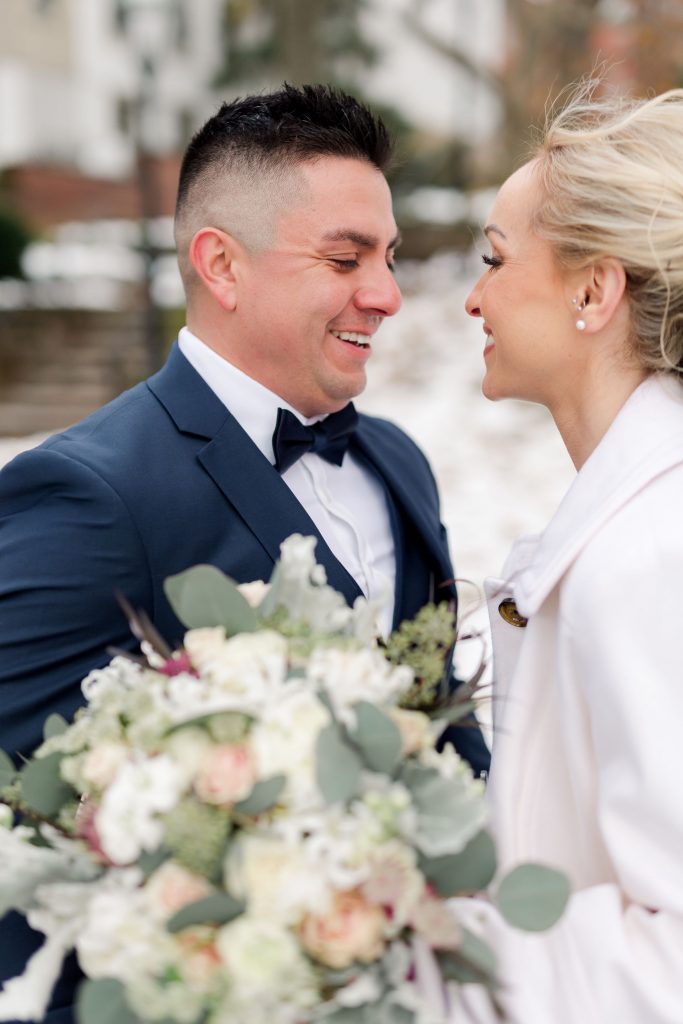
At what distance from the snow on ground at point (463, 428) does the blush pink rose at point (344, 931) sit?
12.0 feet

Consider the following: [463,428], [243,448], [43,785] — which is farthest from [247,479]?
[463,428]

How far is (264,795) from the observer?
1.50 m

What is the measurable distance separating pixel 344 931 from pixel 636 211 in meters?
1.35

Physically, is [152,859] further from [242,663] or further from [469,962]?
[469,962]

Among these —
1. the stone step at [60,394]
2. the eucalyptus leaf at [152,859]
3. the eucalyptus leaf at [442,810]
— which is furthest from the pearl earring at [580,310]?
the stone step at [60,394]

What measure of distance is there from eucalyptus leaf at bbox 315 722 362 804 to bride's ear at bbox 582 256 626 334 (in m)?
1.05

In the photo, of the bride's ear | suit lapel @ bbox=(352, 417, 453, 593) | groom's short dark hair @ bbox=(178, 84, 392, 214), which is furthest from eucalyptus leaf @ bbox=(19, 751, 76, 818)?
groom's short dark hair @ bbox=(178, 84, 392, 214)

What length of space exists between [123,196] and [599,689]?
17.7 metres

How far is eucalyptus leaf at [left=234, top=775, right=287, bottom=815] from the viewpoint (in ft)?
4.92

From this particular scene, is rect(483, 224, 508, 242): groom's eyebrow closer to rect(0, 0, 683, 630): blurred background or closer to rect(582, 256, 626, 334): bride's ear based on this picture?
rect(582, 256, 626, 334): bride's ear

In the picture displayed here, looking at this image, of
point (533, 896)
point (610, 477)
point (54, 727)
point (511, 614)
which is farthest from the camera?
point (511, 614)

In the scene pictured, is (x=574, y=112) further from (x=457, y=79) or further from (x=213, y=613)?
(x=457, y=79)

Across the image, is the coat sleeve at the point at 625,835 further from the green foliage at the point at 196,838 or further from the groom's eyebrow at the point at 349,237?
the groom's eyebrow at the point at 349,237

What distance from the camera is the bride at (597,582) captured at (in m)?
1.76
